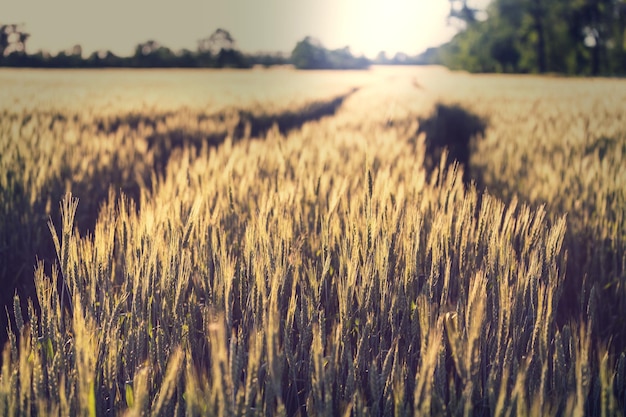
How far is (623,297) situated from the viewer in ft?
6.79

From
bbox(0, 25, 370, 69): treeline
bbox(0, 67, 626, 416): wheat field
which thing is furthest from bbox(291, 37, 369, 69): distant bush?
bbox(0, 67, 626, 416): wheat field

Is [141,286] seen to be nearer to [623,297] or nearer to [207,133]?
[623,297]

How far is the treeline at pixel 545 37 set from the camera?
34.2 metres

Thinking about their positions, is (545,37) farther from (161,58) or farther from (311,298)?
(311,298)

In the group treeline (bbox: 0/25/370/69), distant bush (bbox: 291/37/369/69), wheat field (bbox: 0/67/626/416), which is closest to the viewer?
wheat field (bbox: 0/67/626/416)

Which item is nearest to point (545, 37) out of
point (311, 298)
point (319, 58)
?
point (319, 58)

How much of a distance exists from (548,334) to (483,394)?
0.53ft

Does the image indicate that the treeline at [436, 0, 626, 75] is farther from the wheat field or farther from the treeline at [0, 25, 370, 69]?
the wheat field

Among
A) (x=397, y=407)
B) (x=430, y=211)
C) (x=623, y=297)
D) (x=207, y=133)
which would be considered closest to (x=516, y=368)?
(x=397, y=407)

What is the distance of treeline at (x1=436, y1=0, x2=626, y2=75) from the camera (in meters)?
34.2

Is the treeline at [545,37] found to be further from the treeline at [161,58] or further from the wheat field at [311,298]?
the wheat field at [311,298]

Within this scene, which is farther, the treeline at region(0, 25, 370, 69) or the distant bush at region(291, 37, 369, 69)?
the distant bush at region(291, 37, 369, 69)

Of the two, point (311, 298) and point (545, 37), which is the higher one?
point (545, 37)

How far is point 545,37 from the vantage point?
40281mm
